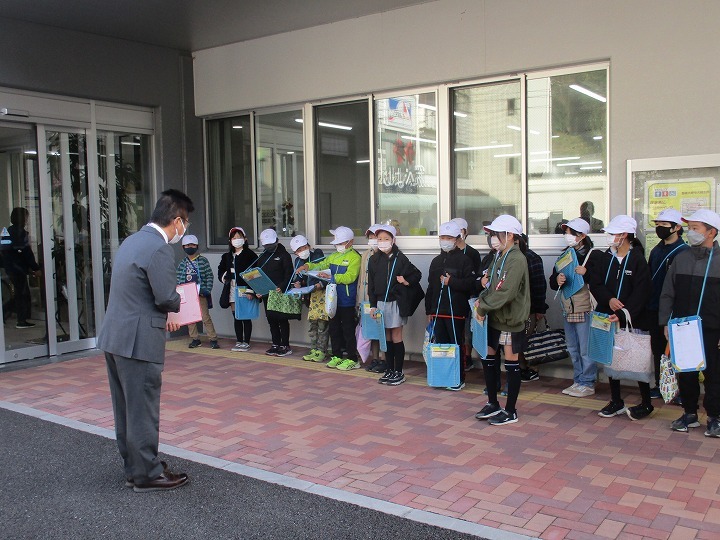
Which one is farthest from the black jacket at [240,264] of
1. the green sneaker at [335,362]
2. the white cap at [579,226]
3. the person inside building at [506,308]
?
the white cap at [579,226]

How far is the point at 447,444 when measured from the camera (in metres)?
5.69

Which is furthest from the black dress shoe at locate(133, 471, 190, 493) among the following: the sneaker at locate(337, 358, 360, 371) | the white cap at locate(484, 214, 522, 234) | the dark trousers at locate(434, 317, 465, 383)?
the sneaker at locate(337, 358, 360, 371)

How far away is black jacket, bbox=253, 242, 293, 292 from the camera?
9.22 metres

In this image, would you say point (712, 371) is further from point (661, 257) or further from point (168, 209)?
point (168, 209)

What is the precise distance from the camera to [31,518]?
14.2 ft

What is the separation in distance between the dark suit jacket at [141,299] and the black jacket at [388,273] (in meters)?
3.38

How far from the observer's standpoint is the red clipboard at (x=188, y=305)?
197 inches

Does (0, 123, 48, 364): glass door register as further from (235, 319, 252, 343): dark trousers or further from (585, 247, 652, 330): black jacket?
(585, 247, 652, 330): black jacket

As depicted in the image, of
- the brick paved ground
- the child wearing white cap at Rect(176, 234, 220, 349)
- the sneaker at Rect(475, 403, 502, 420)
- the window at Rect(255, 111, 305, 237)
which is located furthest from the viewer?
the window at Rect(255, 111, 305, 237)

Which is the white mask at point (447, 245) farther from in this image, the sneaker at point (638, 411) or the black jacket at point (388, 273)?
the sneaker at point (638, 411)

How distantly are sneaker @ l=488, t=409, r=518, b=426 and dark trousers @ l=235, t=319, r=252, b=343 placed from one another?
4.77 metres

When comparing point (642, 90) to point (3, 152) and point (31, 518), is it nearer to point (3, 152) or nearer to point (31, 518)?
point (31, 518)

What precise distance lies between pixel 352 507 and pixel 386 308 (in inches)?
139

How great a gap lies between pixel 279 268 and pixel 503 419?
4115 millimetres
